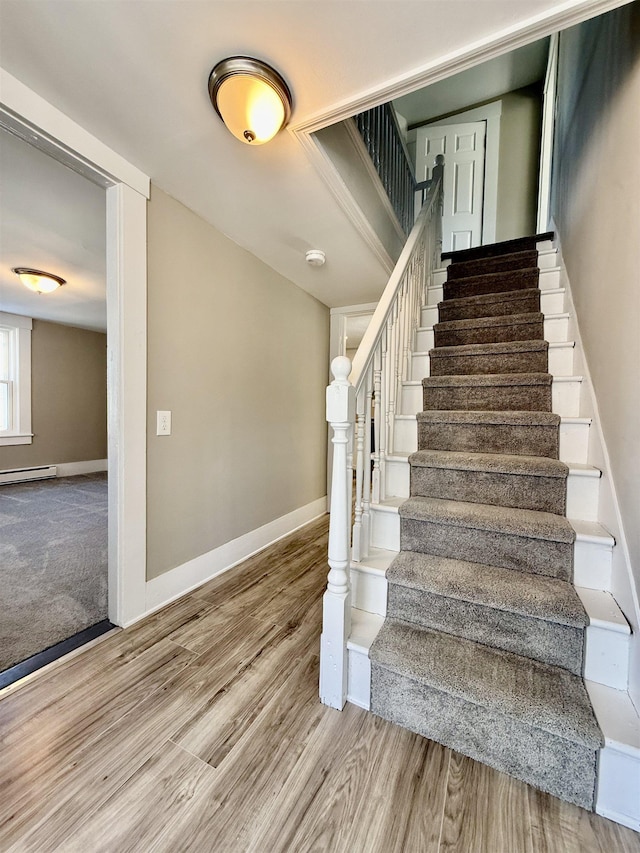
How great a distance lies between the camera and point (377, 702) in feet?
3.86

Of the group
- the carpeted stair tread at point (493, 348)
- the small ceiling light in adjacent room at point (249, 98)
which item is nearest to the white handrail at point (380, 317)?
the carpeted stair tread at point (493, 348)

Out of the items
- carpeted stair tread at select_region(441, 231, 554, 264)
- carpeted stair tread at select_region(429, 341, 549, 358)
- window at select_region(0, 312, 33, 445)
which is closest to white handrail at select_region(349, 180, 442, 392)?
carpeted stair tread at select_region(429, 341, 549, 358)

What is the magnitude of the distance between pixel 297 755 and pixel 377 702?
0.30 m

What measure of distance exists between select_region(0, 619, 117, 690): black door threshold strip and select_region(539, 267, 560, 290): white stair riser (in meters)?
3.21

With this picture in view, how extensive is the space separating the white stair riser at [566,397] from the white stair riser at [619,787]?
127 cm

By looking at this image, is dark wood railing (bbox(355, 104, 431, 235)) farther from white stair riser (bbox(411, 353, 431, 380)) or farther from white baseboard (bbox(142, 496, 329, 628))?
white baseboard (bbox(142, 496, 329, 628))

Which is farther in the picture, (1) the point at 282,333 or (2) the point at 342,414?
(1) the point at 282,333

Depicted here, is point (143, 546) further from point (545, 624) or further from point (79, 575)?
point (545, 624)

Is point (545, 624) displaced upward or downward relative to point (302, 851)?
upward

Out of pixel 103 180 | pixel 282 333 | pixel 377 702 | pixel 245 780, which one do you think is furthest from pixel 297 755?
pixel 282 333

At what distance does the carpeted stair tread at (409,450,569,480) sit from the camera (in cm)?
138

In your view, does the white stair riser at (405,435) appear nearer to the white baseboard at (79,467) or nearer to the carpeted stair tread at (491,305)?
the carpeted stair tread at (491,305)

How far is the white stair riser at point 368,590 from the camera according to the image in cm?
133

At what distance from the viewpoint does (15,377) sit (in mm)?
4680
